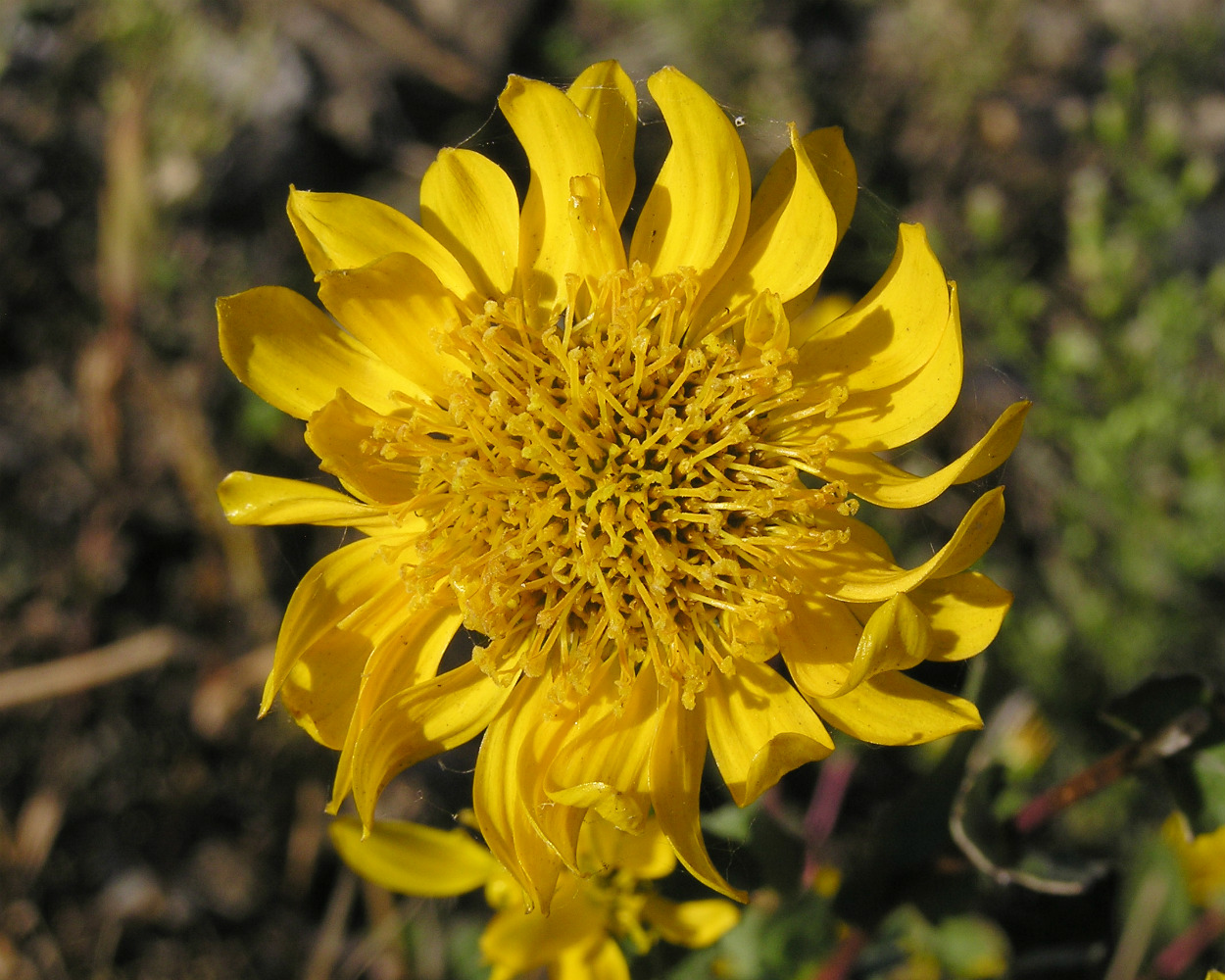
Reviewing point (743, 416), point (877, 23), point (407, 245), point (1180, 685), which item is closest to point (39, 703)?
point (407, 245)

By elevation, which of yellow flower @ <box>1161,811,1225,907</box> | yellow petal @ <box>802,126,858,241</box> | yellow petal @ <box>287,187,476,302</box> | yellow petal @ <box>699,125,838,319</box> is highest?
yellow petal @ <box>802,126,858,241</box>

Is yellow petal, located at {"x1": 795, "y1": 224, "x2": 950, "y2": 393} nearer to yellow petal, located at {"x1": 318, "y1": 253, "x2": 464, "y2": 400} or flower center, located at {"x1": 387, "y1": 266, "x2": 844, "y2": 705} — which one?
flower center, located at {"x1": 387, "y1": 266, "x2": 844, "y2": 705}

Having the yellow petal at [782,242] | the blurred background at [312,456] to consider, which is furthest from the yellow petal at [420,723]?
the blurred background at [312,456]

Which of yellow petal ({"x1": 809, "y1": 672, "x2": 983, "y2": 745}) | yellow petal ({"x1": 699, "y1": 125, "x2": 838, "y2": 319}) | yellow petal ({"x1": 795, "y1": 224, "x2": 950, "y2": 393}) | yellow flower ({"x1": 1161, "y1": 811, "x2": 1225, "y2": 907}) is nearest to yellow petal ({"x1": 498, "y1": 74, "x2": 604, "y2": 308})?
yellow petal ({"x1": 699, "y1": 125, "x2": 838, "y2": 319})

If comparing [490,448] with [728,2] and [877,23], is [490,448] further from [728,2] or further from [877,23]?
[877,23]

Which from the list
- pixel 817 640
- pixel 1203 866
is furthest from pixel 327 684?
pixel 1203 866

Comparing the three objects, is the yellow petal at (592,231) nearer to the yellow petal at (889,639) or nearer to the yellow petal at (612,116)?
the yellow petal at (612,116)
